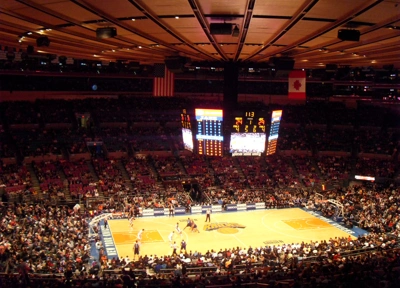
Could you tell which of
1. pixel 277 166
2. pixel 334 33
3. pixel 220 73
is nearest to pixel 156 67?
pixel 220 73

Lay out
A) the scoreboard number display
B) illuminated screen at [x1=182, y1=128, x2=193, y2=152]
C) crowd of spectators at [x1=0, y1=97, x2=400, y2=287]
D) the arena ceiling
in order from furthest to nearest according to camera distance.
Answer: illuminated screen at [x1=182, y1=128, x2=193, y2=152], the scoreboard number display, crowd of spectators at [x1=0, y1=97, x2=400, y2=287], the arena ceiling

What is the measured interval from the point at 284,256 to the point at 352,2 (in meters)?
16.8

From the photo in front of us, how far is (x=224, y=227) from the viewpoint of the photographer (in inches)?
1302

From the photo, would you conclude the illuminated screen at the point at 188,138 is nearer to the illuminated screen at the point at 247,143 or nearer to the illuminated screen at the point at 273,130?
the illuminated screen at the point at 247,143

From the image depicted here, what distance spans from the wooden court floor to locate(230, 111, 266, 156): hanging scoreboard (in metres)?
5.79

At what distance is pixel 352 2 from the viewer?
9.45 metres

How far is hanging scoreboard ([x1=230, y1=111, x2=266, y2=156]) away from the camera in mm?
27786

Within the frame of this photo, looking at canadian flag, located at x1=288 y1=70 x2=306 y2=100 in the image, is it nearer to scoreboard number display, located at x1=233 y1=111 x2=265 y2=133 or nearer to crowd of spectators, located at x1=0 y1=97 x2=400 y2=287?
scoreboard number display, located at x1=233 y1=111 x2=265 y2=133

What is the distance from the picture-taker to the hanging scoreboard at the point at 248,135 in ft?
91.2

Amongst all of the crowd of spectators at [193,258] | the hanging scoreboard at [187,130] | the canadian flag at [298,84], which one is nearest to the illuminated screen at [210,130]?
the hanging scoreboard at [187,130]

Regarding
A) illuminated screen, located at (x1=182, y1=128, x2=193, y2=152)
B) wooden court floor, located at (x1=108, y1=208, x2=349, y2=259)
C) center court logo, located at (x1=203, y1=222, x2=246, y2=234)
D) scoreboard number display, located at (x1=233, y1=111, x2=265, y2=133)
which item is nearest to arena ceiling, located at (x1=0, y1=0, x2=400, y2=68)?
scoreboard number display, located at (x1=233, y1=111, x2=265, y2=133)

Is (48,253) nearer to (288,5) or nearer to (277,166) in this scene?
(288,5)

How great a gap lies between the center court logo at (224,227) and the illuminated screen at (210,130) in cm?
643

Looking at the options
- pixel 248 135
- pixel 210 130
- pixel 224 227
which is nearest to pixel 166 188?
→ pixel 224 227
